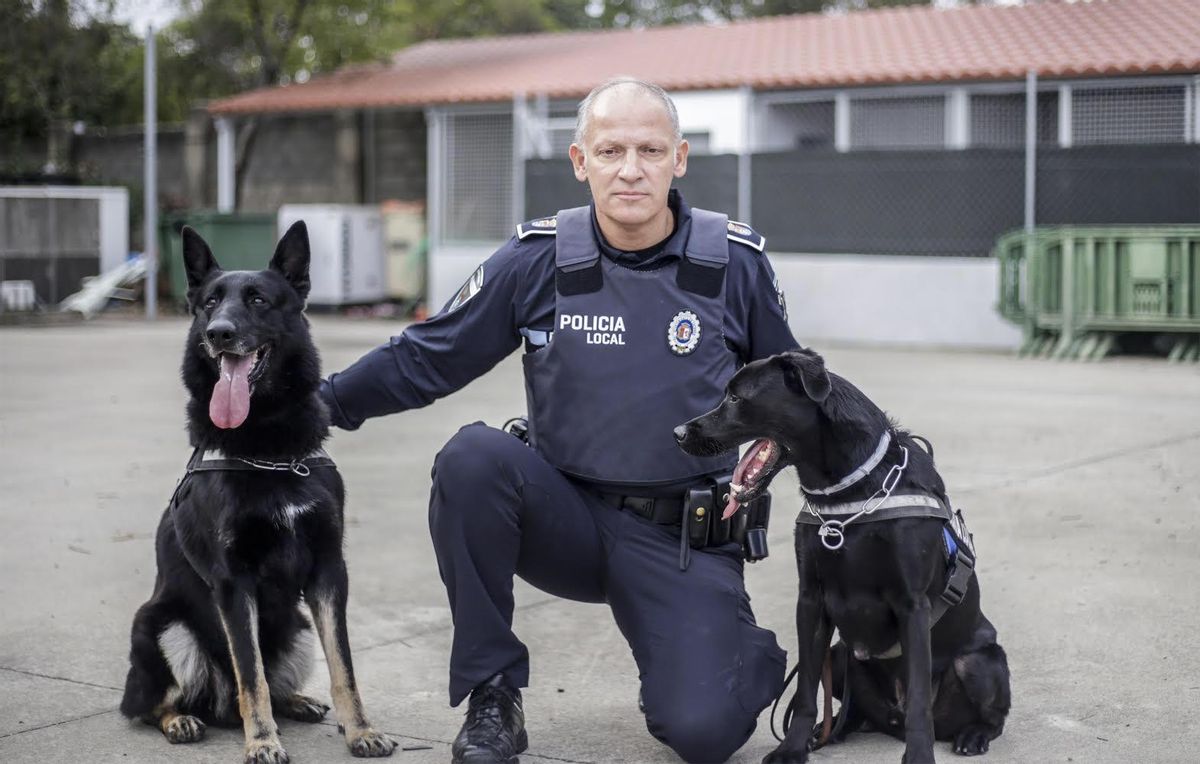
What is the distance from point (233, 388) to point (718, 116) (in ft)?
48.8

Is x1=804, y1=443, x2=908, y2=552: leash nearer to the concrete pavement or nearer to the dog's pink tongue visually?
the concrete pavement

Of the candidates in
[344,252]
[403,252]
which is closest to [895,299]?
[403,252]

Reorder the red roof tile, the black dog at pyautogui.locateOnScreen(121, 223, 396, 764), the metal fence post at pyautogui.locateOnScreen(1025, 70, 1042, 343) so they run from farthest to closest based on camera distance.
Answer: the red roof tile < the metal fence post at pyautogui.locateOnScreen(1025, 70, 1042, 343) < the black dog at pyautogui.locateOnScreen(121, 223, 396, 764)

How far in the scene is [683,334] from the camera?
3.56 meters

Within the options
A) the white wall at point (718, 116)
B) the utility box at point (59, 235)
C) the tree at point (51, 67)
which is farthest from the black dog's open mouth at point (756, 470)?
the tree at point (51, 67)

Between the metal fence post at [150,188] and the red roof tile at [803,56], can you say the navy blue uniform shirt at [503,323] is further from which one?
the metal fence post at [150,188]

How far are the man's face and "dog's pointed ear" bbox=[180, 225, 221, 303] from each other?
37.4 inches

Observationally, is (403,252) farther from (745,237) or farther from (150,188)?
(745,237)

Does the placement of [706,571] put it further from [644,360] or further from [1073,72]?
[1073,72]

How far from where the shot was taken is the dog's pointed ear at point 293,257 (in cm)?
360

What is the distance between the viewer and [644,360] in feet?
11.6

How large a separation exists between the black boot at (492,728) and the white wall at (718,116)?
569 inches

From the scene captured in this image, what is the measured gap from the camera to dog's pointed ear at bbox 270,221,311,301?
360 cm

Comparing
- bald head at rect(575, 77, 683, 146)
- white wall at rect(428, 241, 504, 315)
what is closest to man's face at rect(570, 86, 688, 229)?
bald head at rect(575, 77, 683, 146)
